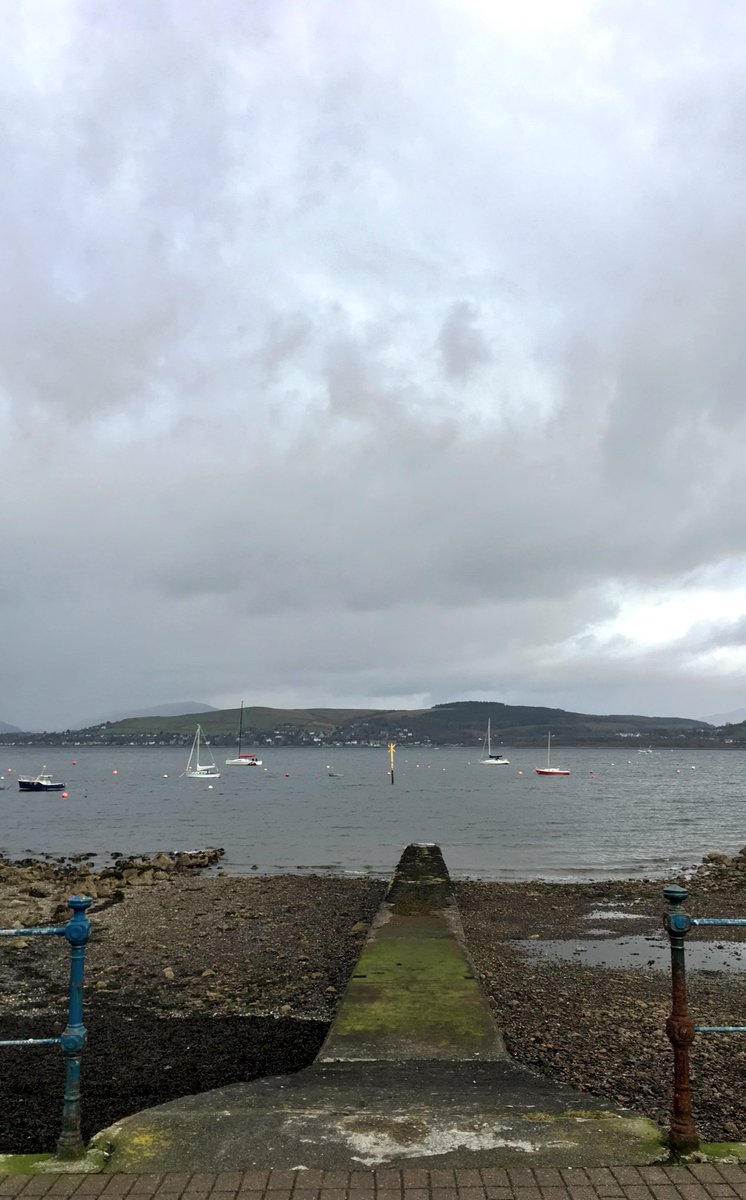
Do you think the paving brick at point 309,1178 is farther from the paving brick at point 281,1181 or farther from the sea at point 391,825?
the sea at point 391,825

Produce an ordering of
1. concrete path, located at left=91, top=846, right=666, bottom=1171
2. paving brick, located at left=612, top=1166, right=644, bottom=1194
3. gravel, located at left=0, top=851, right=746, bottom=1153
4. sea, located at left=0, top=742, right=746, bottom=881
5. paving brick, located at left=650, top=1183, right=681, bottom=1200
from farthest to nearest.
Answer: sea, located at left=0, top=742, right=746, bottom=881 < gravel, located at left=0, top=851, right=746, bottom=1153 < concrete path, located at left=91, top=846, right=666, bottom=1171 < paving brick, located at left=612, top=1166, right=644, bottom=1194 < paving brick, located at left=650, top=1183, right=681, bottom=1200

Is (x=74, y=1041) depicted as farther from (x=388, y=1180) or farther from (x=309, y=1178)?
(x=388, y=1180)

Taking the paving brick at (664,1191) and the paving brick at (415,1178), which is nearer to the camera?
the paving brick at (664,1191)

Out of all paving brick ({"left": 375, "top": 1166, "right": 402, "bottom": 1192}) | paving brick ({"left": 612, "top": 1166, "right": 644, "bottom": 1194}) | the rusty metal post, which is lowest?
paving brick ({"left": 375, "top": 1166, "right": 402, "bottom": 1192})

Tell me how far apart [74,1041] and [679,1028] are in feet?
10.7

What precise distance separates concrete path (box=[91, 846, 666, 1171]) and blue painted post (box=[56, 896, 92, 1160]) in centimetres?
14

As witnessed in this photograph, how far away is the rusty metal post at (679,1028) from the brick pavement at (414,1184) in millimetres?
189

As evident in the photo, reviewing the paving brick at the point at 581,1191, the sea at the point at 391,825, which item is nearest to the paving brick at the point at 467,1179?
the paving brick at the point at 581,1191

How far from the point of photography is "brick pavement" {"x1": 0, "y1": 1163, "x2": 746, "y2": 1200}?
147 inches

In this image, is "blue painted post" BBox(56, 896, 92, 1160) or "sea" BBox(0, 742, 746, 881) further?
"sea" BBox(0, 742, 746, 881)

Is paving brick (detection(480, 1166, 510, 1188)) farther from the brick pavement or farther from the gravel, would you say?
the gravel

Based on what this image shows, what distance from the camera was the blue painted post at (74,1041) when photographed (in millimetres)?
4180

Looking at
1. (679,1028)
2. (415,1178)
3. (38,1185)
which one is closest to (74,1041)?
(38,1185)

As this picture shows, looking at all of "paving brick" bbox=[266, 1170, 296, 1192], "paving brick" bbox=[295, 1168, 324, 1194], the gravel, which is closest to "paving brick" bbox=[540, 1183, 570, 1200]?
"paving brick" bbox=[295, 1168, 324, 1194]
